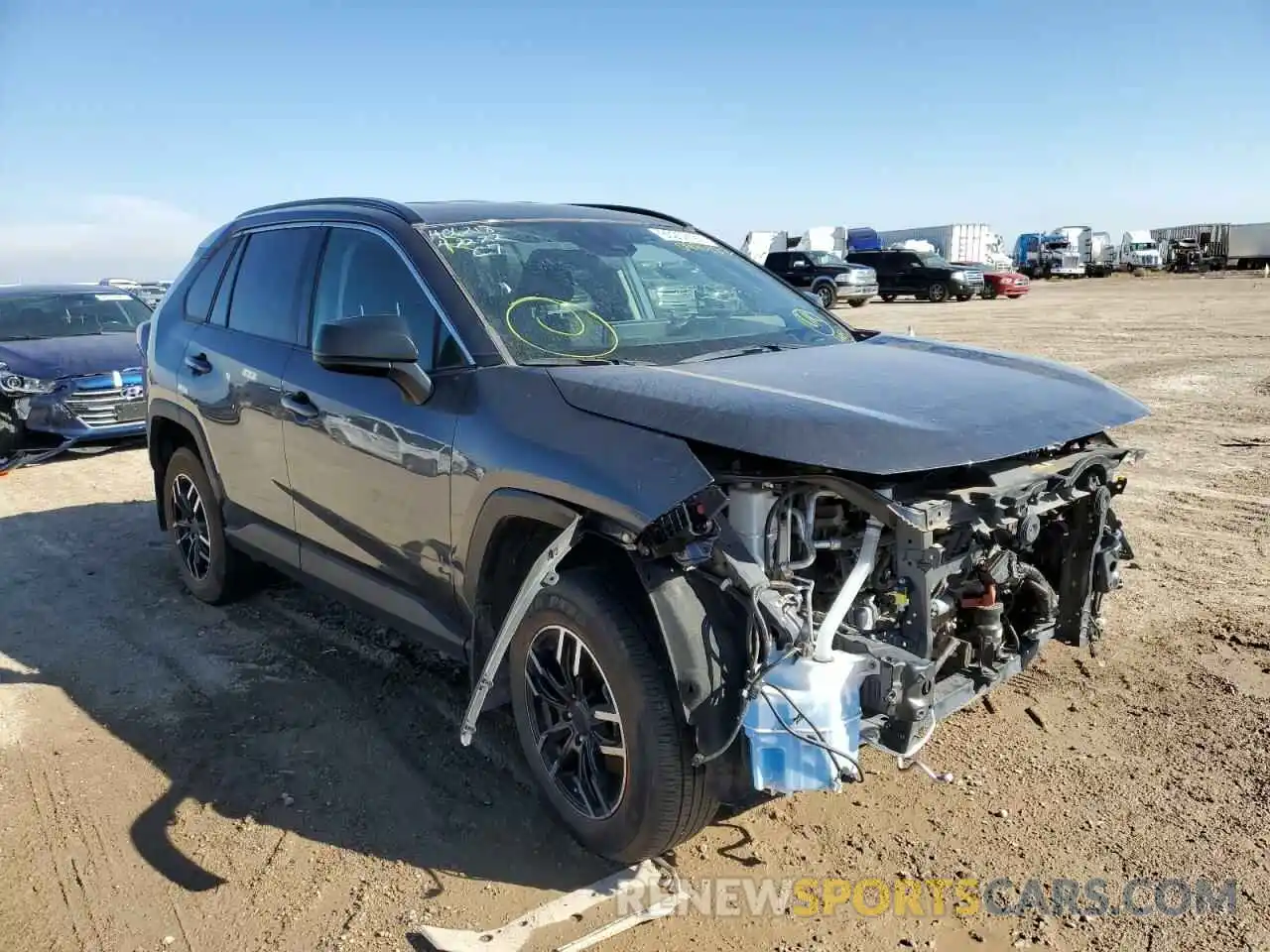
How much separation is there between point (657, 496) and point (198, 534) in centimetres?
369

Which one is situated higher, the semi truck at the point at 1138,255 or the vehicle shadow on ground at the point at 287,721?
the semi truck at the point at 1138,255

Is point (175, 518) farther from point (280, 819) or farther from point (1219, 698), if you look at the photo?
point (1219, 698)

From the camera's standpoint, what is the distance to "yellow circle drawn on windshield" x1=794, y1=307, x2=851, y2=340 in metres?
4.19

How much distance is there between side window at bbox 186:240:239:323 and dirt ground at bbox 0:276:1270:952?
159 cm

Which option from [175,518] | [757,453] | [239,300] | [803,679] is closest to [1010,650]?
[803,679]

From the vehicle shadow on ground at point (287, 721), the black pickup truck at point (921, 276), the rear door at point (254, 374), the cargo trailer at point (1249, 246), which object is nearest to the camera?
the vehicle shadow on ground at point (287, 721)

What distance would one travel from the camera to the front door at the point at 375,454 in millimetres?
3375

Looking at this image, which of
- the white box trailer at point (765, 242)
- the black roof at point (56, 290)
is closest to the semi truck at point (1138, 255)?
the white box trailer at point (765, 242)

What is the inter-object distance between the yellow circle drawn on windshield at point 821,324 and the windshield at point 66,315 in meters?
8.83

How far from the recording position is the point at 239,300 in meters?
4.72

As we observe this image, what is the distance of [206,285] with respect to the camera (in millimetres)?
5066

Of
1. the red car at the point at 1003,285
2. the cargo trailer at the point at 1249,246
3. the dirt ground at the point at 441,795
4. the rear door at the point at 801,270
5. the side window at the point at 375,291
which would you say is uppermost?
the cargo trailer at the point at 1249,246

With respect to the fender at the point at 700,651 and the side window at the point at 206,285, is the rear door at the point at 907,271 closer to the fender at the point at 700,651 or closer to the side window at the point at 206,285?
the side window at the point at 206,285

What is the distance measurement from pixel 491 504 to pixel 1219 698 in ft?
9.91
